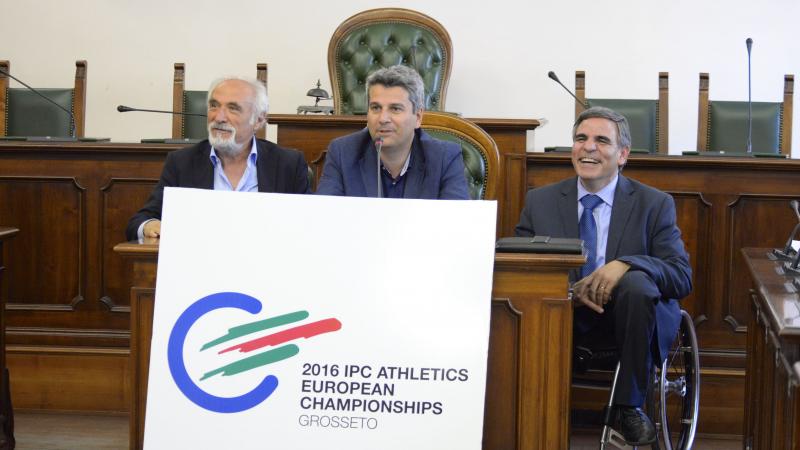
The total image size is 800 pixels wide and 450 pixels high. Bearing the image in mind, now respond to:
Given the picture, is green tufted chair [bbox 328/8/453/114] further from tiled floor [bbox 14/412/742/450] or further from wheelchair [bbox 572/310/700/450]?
wheelchair [bbox 572/310/700/450]

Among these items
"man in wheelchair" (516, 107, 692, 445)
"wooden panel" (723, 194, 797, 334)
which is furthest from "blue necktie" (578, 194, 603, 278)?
"wooden panel" (723, 194, 797, 334)

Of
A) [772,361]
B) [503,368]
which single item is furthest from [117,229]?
[772,361]

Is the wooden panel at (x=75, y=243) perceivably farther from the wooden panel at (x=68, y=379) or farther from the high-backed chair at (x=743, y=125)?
the high-backed chair at (x=743, y=125)

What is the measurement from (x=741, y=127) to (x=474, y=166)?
2.43 metres

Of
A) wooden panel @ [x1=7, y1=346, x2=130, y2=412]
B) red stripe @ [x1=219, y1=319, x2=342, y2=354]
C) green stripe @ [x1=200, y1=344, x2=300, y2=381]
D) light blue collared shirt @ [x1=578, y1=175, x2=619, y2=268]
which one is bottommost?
wooden panel @ [x1=7, y1=346, x2=130, y2=412]

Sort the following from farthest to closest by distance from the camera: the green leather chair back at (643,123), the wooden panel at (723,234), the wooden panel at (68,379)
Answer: the green leather chair back at (643,123)
the wooden panel at (68,379)
the wooden panel at (723,234)

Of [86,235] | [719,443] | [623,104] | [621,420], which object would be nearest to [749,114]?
[623,104]

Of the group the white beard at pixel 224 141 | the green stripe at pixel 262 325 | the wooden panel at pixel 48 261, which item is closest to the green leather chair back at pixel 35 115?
the wooden panel at pixel 48 261

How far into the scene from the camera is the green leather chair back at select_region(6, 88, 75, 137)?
16.8 ft

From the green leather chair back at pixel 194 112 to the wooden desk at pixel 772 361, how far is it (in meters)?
3.01

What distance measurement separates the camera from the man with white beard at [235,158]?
3076 millimetres

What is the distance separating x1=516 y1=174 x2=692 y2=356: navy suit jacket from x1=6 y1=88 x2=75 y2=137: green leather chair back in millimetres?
2980

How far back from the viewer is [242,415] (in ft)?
6.79

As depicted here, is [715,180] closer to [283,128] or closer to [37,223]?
[283,128]
